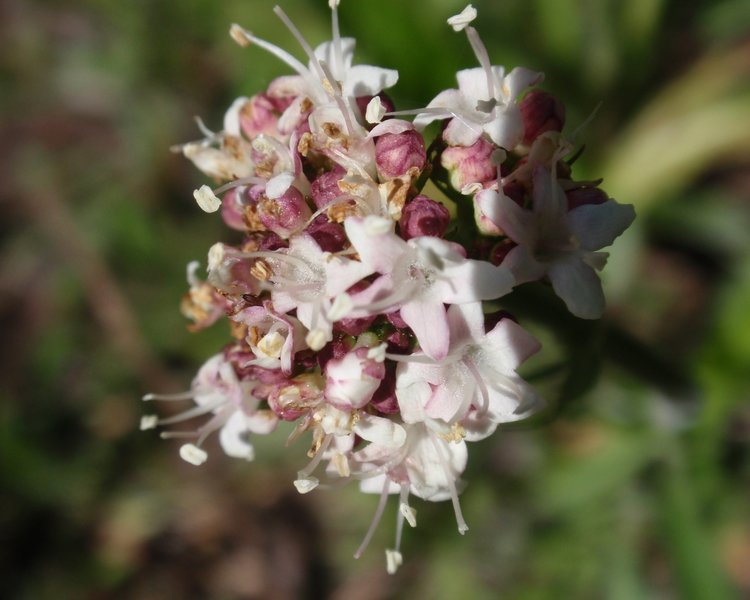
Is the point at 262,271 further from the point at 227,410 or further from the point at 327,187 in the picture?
the point at 227,410

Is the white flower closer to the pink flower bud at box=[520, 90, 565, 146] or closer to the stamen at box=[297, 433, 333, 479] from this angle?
the stamen at box=[297, 433, 333, 479]

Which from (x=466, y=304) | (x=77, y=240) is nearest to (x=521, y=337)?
(x=466, y=304)

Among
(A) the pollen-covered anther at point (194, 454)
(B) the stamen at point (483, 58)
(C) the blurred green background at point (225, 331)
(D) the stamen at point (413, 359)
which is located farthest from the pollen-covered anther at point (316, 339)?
(C) the blurred green background at point (225, 331)

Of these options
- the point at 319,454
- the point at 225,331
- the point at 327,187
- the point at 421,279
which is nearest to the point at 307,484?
the point at 319,454

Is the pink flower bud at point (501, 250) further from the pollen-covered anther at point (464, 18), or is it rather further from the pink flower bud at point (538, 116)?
the pollen-covered anther at point (464, 18)

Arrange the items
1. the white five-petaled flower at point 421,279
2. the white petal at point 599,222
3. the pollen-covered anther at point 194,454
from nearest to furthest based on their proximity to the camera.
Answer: the white five-petaled flower at point 421,279
the white petal at point 599,222
the pollen-covered anther at point 194,454
